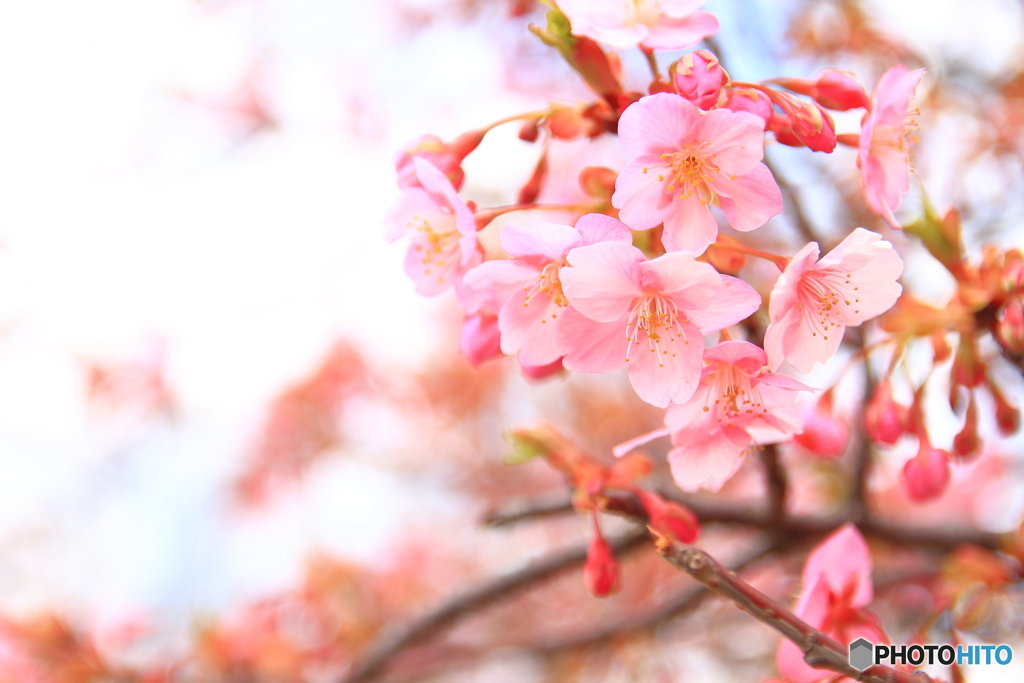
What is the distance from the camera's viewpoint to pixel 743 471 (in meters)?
2.69

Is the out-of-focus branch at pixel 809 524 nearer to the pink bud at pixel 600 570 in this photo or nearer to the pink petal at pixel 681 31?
the pink bud at pixel 600 570

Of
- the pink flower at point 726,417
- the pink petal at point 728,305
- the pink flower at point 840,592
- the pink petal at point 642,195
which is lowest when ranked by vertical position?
the pink flower at point 840,592

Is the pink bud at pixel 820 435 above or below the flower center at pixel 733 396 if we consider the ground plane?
below

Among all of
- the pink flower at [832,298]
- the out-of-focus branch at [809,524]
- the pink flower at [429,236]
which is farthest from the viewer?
the out-of-focus branch at [809,524]

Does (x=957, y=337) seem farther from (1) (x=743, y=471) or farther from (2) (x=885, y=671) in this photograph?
(1) (x=743, y=471)

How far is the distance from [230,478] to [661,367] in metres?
3.68

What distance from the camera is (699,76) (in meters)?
0.58

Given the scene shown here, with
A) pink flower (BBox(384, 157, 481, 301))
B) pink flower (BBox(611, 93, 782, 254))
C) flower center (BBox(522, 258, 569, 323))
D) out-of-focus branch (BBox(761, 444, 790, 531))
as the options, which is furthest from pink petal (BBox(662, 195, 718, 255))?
out-of-focus branch (BBox(761, 444, 790, 531))

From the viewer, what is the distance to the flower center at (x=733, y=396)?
0.64 meters

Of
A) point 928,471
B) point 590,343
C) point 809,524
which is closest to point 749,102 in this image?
point 590,343

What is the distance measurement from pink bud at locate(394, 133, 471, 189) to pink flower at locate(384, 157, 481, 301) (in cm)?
2

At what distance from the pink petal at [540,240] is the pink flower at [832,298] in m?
0.19

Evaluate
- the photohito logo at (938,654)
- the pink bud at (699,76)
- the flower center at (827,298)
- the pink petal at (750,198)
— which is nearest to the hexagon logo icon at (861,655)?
the photohito logo at (938,654)

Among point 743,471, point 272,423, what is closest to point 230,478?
point 272,423
